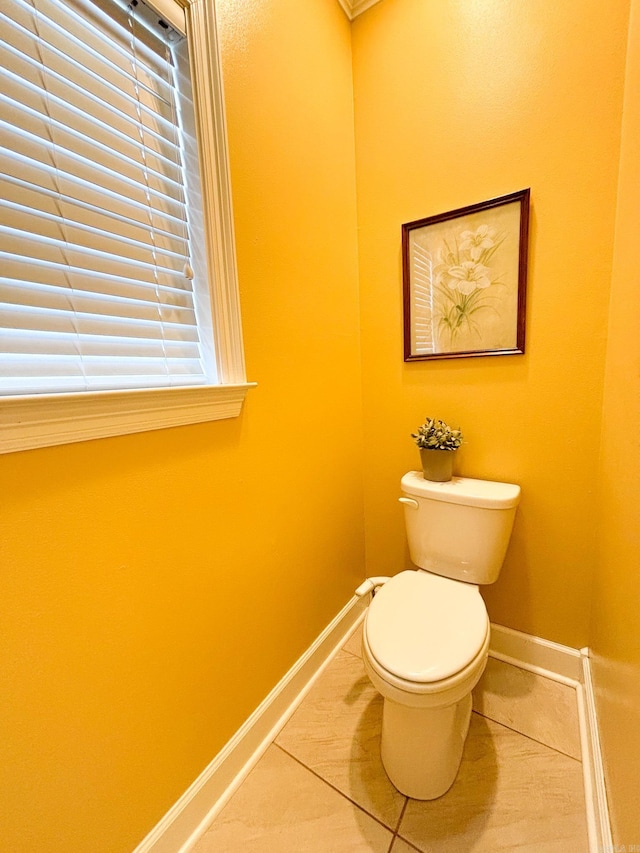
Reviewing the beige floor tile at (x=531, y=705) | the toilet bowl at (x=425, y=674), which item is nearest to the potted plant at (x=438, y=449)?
the toilet bowl at (x=425, y=674)

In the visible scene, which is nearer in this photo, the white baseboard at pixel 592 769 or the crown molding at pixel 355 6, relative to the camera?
the white baseboard at pixel 592 769

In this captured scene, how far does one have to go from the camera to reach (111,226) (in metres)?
0.72

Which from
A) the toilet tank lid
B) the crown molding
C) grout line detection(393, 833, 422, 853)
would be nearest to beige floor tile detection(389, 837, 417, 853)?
grout line detection(393, 833, 422, 853)

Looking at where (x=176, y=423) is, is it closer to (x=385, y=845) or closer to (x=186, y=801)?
(x=186, y=801)

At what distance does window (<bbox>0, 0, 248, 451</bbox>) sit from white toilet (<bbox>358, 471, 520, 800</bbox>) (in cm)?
77

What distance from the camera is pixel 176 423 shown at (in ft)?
2.67

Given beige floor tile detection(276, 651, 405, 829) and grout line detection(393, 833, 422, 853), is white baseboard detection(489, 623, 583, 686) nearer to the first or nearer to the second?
beige floor tile detection(276, 651, 405, 829)

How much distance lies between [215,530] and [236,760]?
0.71 meters

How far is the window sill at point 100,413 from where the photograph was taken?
0.56 meters

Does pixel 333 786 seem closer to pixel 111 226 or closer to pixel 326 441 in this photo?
pixel 326 441

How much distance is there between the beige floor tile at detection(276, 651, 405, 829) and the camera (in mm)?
991

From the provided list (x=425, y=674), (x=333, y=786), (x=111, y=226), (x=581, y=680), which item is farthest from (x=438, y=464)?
(x=111, y=226)

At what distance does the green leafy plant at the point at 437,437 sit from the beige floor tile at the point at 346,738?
96cm

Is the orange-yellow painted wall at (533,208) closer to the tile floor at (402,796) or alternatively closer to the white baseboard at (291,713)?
the white baseboard at (291,713)
